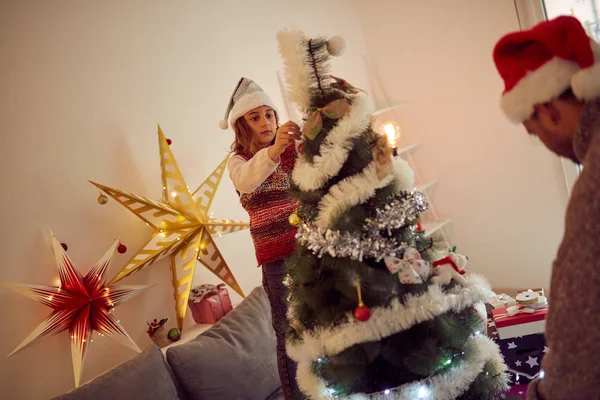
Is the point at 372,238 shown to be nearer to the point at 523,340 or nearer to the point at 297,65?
the point at 297,65

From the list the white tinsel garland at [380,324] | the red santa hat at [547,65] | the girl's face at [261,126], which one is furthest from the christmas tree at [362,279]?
the girl's face at [261,126]

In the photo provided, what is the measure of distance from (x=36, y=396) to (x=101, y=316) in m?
0.35

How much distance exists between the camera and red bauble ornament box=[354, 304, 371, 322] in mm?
1335

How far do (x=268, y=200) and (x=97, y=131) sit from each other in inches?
33.8

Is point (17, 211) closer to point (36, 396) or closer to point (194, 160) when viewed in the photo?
point (36, 396)

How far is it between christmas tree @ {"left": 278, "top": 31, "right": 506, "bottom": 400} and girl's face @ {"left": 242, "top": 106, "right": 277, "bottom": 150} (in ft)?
1.88

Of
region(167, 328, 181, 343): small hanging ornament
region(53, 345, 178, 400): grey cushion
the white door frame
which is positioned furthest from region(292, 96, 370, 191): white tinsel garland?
the white door frame

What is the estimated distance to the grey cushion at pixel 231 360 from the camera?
2.04m

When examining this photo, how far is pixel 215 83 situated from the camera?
2873 millimetres

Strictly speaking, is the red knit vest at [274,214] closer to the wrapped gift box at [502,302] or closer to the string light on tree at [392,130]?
the wrapped gift box at [502,302]

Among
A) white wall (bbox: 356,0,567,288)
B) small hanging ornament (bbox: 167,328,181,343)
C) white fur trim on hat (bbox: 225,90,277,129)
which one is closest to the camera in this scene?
white fur trim on hat (bbox: 225,90,277,129)

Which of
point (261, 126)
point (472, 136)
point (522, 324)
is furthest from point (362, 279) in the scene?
point (472, 136)

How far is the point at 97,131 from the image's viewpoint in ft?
7.69

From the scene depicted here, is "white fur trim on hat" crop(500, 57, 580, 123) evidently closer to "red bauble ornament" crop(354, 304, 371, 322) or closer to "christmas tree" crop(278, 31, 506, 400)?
"christmas tree" crop(278, 31, 506, 400)
